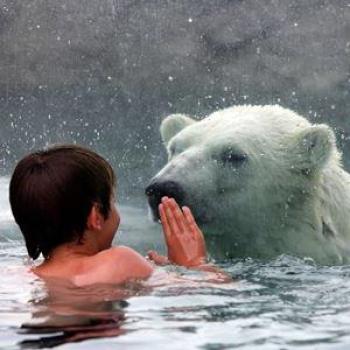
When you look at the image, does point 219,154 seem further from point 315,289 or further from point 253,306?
point 253,306

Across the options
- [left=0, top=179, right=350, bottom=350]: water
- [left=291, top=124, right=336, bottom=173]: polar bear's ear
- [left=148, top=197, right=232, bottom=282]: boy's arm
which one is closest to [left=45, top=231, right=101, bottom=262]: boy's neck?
[left=0, top=179, right=350, bottom=350]: water

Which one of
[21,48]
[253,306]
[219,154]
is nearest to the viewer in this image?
[253,306]

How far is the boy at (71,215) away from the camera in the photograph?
3832 mm

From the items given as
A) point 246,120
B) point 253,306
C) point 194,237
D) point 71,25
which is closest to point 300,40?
point 71,25

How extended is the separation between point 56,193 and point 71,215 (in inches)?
5.1

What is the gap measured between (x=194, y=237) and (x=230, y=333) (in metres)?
1.62

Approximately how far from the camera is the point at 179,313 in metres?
3.27

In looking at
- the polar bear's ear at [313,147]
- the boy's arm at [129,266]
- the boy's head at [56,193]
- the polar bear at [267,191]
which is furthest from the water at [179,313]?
the polar bear's ear at [313,147]

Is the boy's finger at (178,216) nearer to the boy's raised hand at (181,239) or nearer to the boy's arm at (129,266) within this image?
the boy's raised hand at (181,239)

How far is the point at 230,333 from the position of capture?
293 centimetres

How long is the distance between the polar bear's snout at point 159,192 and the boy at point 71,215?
33.4 inches

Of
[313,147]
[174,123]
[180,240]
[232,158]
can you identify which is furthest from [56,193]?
[174,123]

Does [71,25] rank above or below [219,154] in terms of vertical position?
above

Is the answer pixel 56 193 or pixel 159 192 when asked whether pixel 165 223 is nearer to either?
pixel 159 192
